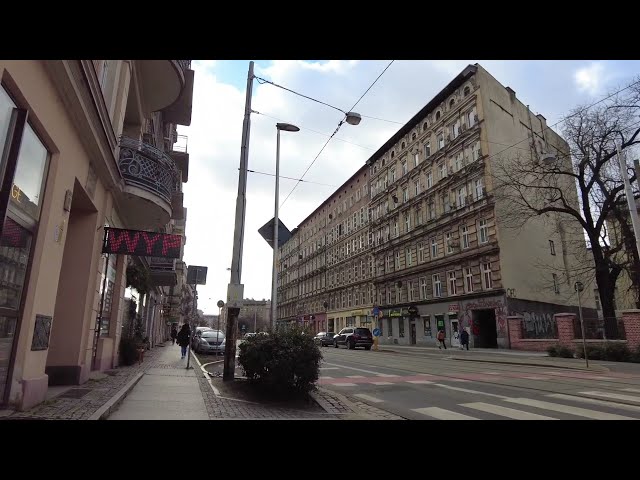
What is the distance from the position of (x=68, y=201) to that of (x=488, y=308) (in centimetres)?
2947

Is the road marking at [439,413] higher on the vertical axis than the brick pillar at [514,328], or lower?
lower

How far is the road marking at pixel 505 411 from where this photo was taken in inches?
292

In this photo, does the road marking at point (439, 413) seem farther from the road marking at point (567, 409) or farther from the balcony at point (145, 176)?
the balcony at point (145, 176)

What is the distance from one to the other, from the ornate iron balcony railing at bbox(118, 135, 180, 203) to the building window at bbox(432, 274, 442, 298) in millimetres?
28635

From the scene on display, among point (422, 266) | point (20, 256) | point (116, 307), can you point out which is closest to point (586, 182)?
point (422, 266)

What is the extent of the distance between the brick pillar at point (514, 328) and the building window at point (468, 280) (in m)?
4.51

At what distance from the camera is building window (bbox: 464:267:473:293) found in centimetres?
3353

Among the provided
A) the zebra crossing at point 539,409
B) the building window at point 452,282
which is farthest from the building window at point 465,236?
the zebra crossing at point 539,409

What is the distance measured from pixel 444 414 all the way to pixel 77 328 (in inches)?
307

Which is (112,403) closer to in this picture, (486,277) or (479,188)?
(486,277)

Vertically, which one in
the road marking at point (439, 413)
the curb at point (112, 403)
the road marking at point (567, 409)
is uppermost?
the curb at point (112, 403)

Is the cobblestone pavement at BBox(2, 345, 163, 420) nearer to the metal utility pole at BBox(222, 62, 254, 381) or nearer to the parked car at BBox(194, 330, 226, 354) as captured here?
the metal utility pole at BBox(222, 62, 254, 381)
